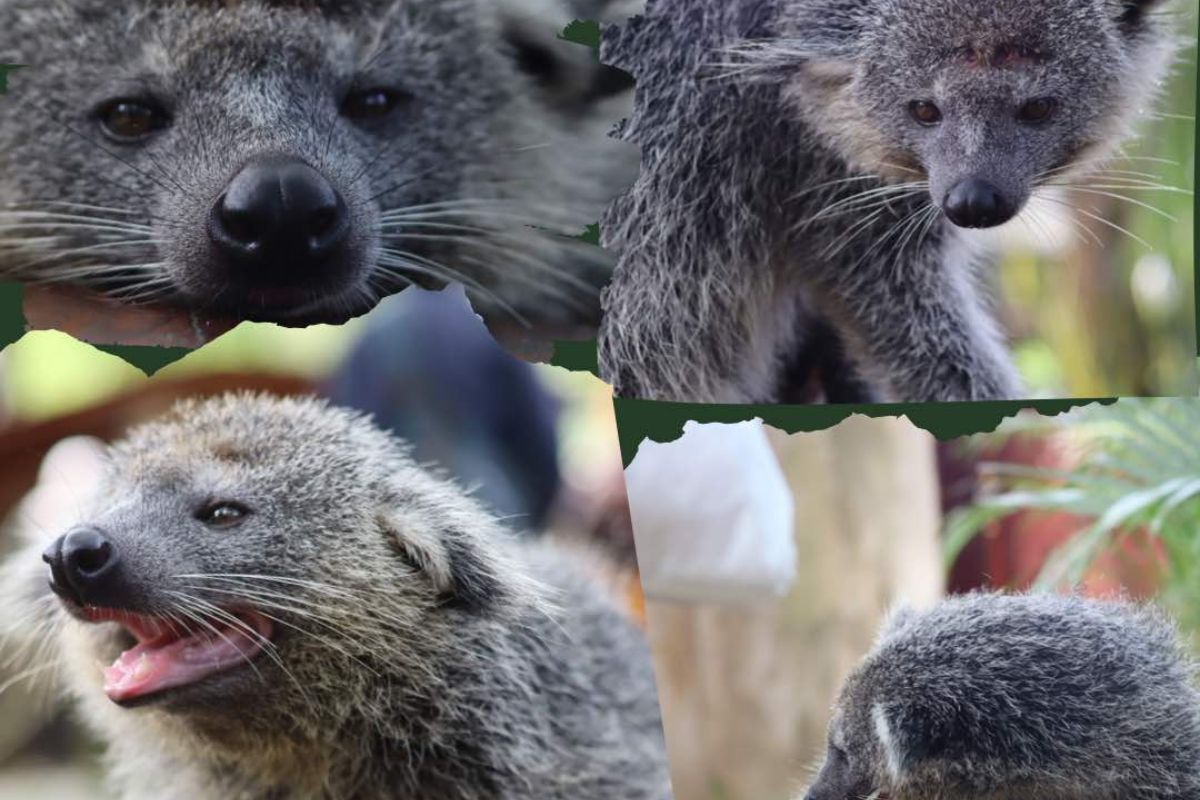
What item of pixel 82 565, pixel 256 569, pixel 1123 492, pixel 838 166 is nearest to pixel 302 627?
pixel 256 569

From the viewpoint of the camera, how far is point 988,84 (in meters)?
1.20

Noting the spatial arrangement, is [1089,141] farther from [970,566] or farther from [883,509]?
[970,566]

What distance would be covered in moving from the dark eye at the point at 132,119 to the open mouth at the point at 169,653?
0.40 metres

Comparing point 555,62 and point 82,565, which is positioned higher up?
point 555,62

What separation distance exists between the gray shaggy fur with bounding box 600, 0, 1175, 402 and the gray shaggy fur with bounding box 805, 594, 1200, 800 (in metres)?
0.28

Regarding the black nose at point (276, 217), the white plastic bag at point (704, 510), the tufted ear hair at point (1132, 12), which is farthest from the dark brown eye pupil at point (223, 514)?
the tufted ear hair at point (1132, 12)

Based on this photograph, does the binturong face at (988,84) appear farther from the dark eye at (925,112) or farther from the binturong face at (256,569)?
the binturong face at (256,569)

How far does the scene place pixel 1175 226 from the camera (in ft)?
4.73

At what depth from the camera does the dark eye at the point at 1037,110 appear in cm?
120

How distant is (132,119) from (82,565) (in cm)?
38

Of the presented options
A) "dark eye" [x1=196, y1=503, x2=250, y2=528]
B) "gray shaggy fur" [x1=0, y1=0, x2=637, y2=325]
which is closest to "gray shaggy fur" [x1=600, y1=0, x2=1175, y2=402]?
"gray shaggy fur" [x1=0, y1=0, x2=637, y2=325]

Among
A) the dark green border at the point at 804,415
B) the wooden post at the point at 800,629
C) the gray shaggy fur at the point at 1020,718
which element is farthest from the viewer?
the wooden post at the point at 800,629

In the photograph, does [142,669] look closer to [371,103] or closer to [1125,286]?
[371,103]

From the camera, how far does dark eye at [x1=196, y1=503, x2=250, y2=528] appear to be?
1163 mm
